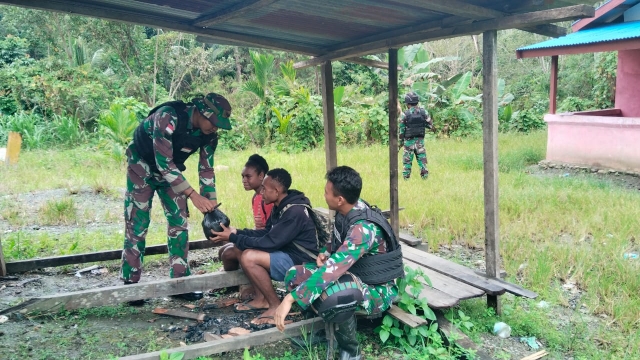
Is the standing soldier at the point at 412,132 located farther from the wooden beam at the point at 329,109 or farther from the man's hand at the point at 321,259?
the man's hand at the point at 321,259

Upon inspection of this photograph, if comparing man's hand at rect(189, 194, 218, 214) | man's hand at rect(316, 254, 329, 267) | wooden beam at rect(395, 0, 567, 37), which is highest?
wooden beam at rect(395, 0, 567, 37)

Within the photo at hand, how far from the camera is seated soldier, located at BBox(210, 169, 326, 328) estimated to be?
138 inches

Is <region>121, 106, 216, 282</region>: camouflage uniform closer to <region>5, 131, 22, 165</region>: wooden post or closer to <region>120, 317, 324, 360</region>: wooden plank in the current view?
<region>120, 317, 324, 360</region>: wooden plank

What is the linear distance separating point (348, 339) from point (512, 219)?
3799 millimetres

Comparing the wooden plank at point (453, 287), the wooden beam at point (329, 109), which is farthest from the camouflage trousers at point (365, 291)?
the wooden beam at point (329, 109)

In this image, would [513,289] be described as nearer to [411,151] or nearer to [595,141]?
[411,151]

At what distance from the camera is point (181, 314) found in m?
3.70

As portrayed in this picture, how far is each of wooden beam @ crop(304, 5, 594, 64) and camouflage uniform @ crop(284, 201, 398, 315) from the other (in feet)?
5.37

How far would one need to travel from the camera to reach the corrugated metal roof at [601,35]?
8.75 meters

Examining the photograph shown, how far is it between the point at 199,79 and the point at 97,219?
12.5 metres

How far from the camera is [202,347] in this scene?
2.90 meters

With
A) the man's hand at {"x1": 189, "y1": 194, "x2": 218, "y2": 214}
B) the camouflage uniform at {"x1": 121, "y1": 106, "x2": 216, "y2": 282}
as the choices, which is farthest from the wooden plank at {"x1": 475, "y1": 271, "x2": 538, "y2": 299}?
the camouflage uniform at {"x1": 121, "y1": 106, "x2": 216, "y2": 282}

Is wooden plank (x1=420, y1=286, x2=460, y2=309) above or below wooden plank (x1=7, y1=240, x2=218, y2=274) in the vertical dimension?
below

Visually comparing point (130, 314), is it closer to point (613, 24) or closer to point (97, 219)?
point (97, 219)
